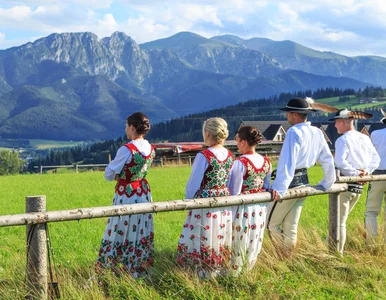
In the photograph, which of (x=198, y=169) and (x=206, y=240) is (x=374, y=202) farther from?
(x=198, y=169)

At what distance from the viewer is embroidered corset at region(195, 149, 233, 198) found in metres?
6.42

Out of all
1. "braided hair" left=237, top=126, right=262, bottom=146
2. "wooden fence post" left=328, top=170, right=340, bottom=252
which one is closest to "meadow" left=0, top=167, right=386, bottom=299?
"wooden fence post" left=328, top=170, right=340, bottom=252

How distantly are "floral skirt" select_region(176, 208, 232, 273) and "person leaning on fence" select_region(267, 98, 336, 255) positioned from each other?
2.99ft

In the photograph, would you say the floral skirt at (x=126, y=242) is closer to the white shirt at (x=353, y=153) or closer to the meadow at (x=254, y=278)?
the meadow at (x=254, y=278)

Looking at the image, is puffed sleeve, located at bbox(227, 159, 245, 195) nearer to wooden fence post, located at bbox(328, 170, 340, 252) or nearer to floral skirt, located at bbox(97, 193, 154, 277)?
A: floral skirt, located at bbox(97, 193, 154, 277)

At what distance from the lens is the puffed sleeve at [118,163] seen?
6.63m

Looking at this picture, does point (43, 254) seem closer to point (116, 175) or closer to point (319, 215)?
point (116, 175)

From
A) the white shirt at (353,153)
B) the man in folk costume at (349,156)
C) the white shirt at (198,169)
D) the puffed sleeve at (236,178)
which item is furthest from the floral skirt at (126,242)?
the white shirt at (353,153)

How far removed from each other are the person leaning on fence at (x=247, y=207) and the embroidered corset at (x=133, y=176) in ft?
3.32

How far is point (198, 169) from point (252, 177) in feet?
2.56

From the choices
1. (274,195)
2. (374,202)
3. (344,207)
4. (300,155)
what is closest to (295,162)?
(300,155)

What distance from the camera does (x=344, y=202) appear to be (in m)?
8.15

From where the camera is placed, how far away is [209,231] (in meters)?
6.40

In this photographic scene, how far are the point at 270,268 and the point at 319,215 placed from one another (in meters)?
6.69
